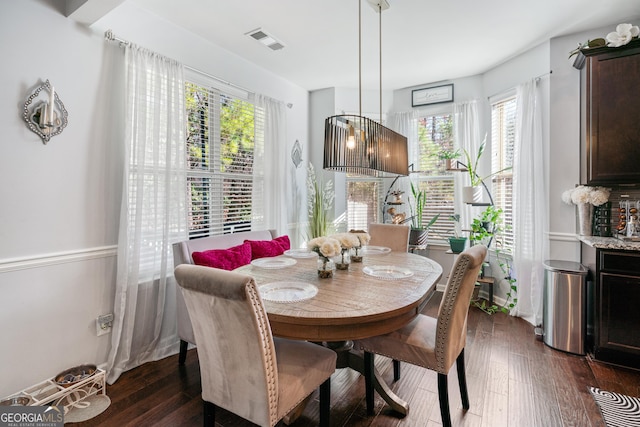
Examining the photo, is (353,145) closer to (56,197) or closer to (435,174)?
(56,197)

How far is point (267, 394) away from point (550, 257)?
315 centimetres

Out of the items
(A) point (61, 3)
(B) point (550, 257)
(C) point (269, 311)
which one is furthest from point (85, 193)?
(B) point (550, 257)

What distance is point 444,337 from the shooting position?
1622 millimetres

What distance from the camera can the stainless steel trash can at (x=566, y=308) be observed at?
255 centimetres

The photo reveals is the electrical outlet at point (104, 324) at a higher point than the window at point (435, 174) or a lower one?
lower

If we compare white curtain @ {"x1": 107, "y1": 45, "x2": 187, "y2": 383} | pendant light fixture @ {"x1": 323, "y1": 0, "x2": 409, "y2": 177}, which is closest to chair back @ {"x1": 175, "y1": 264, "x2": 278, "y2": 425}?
pendant light fixture @ {"x1": 323, "y1": 0, "x2": 409, "y2": 177}

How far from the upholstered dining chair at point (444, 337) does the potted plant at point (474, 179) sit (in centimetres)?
197

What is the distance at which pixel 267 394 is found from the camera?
1.26 m

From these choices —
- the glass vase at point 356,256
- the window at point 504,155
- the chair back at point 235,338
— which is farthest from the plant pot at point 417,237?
the chair back at point 235,338

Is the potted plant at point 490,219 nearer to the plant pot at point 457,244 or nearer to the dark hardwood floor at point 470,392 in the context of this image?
the plant pot at point 457,244

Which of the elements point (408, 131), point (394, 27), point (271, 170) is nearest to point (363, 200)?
point (408, 131)

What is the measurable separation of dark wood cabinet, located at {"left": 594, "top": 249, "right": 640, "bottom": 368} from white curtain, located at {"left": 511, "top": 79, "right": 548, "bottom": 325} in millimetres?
647

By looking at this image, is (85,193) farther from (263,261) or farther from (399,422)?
(399,422)

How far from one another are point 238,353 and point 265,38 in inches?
111
